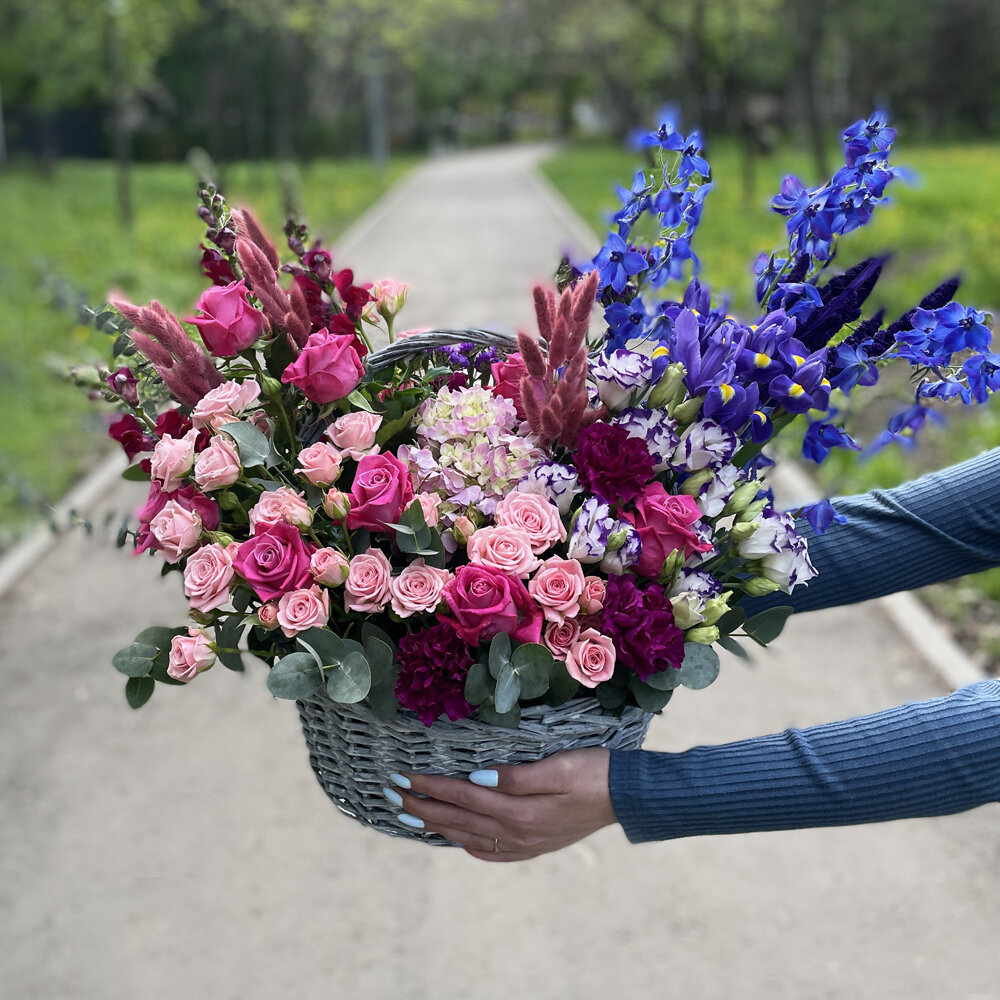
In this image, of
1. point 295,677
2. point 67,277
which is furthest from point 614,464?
point 67,277

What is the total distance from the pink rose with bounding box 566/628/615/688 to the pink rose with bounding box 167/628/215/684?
0.44 meters

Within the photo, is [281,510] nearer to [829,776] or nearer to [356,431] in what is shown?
[356,431]

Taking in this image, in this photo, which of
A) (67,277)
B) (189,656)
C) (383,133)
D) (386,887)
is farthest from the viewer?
(383,133)

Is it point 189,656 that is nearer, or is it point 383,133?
point 189,656

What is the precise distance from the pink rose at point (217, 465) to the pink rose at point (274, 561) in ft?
0.23

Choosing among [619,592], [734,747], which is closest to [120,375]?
[619,592]

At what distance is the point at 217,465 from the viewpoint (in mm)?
1289

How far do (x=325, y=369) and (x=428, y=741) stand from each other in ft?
1.52

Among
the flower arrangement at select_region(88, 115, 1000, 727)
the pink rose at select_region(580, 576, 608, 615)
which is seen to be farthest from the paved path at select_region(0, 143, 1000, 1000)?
the pink rose at select_region(580, 576, 608, 615)

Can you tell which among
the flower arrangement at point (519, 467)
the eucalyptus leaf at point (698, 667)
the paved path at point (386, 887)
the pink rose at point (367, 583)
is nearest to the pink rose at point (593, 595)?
the flower arrangement at point (519, 467)

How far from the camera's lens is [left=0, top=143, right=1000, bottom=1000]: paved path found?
9.43 ft

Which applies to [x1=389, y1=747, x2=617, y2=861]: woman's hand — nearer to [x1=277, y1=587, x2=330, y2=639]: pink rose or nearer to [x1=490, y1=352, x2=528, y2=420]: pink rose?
[x1=277, y1=587, x2=330, y2=639]: pink rose

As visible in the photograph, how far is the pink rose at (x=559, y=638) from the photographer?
1.30m

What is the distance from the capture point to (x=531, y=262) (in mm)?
14164
